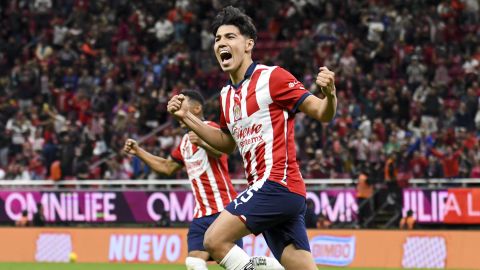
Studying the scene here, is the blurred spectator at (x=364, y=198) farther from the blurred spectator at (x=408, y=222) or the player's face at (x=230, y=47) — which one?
the player's face at (x=230, y=47)

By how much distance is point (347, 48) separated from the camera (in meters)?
26.9

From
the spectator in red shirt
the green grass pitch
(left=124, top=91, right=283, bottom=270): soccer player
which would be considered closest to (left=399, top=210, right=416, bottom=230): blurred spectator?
the spectator in red shirt

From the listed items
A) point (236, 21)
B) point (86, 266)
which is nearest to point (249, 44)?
point (236, 21)

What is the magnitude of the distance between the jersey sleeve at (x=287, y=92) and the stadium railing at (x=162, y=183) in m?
12.5

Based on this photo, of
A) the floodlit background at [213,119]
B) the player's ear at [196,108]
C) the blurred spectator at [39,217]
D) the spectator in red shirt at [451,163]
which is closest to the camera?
the player's ear at [196,108]

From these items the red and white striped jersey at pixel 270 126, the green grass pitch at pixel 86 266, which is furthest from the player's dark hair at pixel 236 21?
the green grass pitch at pixel 86 266

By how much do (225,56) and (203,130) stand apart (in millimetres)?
673

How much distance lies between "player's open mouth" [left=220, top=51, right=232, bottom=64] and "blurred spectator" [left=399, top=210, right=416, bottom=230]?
12493mm

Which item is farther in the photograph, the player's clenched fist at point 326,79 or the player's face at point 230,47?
the player's face at point 230,47

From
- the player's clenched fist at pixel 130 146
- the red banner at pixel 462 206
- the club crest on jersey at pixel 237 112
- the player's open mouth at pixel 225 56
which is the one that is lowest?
the red banner at pixel 462 206

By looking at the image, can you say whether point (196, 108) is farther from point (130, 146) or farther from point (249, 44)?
point (249, 44)

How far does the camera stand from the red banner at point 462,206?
1980 cm

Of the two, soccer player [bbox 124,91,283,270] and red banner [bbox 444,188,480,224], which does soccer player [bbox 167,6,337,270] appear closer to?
soccer player [bbox 124,91,283,270]

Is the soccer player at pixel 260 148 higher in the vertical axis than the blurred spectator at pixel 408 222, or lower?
higher
